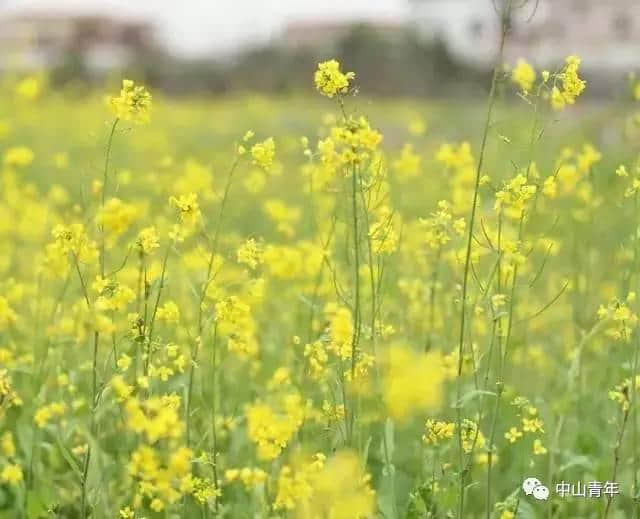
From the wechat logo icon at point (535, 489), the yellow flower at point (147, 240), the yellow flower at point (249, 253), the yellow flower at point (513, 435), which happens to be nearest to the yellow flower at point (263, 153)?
the yellow flower at point (249, 253)

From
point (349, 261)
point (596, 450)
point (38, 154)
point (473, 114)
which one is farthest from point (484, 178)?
point (473, 114)

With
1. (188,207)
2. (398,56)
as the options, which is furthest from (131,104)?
(398,56)

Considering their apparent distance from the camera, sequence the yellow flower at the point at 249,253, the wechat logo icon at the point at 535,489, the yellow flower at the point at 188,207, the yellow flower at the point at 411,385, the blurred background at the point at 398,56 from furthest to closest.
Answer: the blurred background at the point at 398,56 → the wechat logo icon at the point at 535,489 → the yellow flower at the point at 249,253 → the yellow flower at the point at 188,207 → the yellow flower at the point at 411,385

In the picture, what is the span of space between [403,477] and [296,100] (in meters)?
16.6

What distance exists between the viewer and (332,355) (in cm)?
262

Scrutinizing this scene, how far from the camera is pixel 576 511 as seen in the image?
2760 mm

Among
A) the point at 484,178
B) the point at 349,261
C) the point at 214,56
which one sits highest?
the point at 484,178

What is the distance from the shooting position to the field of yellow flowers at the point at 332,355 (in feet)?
6.56

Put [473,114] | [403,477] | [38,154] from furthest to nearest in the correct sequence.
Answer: [473,114], [38,154], [403,477]

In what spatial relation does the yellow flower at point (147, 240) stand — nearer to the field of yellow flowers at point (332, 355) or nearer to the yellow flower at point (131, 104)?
the field of yellow flowers at point (332, 355)

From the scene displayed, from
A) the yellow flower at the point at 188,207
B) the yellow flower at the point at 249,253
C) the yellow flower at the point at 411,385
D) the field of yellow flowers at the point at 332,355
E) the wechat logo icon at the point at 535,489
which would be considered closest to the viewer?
the yellow flower at the point at 411,385

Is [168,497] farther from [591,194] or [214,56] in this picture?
[214,56]

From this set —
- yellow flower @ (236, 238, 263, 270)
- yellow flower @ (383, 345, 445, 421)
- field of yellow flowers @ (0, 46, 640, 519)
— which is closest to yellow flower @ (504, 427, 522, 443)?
field of yellow flowers @ (0, 46, 640, 519)

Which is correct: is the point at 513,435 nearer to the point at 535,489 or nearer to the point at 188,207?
the point at 535,489
